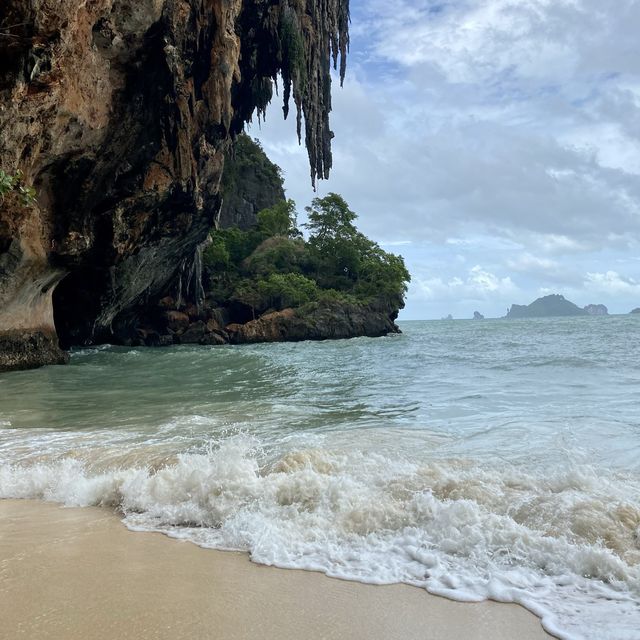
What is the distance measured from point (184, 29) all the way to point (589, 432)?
46.2ft

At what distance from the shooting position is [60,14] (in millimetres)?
10078

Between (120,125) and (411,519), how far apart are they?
13.6 metres

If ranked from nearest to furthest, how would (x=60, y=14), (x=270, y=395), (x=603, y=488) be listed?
1. (x=603, y=488)
2. (x=270, y=395)
3. (x=60, y=14)

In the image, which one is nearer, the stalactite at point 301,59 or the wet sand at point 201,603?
the wet sand at point 201,603

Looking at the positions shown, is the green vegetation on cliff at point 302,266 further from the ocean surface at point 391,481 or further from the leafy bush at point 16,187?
the ocean surface at point 391,481

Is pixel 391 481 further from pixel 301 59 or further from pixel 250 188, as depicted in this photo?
pixel 250 188

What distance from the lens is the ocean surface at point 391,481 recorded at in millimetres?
2682

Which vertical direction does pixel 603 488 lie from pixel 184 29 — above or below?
below

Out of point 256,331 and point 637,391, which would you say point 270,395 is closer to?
point 637,391

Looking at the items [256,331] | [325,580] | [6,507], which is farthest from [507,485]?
[256,331]

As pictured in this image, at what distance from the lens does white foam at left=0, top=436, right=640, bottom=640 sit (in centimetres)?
254

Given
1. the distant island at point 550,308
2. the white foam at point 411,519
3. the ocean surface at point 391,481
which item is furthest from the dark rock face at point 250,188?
the distant island at point 550,308

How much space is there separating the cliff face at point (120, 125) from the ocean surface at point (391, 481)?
5.88 m

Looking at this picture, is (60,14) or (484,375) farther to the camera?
(484,375)
